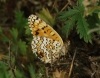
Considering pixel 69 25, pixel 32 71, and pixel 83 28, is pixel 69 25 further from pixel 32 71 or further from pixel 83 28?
pixel 32 71

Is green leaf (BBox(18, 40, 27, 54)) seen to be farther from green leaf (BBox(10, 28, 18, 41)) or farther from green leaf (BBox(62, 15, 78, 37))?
green leaf (BBox(62, 15, 78, 37))

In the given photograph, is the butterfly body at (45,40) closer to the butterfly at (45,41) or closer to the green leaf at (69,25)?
the butterfly at (45,41)

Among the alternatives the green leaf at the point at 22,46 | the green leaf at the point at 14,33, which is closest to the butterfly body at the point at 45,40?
the green leaf at the point at 22,46

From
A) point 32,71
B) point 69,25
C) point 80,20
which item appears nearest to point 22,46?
point 32,71

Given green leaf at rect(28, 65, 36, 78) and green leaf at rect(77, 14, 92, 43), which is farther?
green leaf at rect(28, 65, 36, 78)

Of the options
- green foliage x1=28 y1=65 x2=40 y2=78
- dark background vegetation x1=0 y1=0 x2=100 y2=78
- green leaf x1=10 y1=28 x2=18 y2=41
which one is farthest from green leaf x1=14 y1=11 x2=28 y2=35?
green foliage x1=28 y1=65 x2=40 y2=78

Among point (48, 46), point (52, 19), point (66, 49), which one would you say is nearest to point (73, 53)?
point (66, 49)
